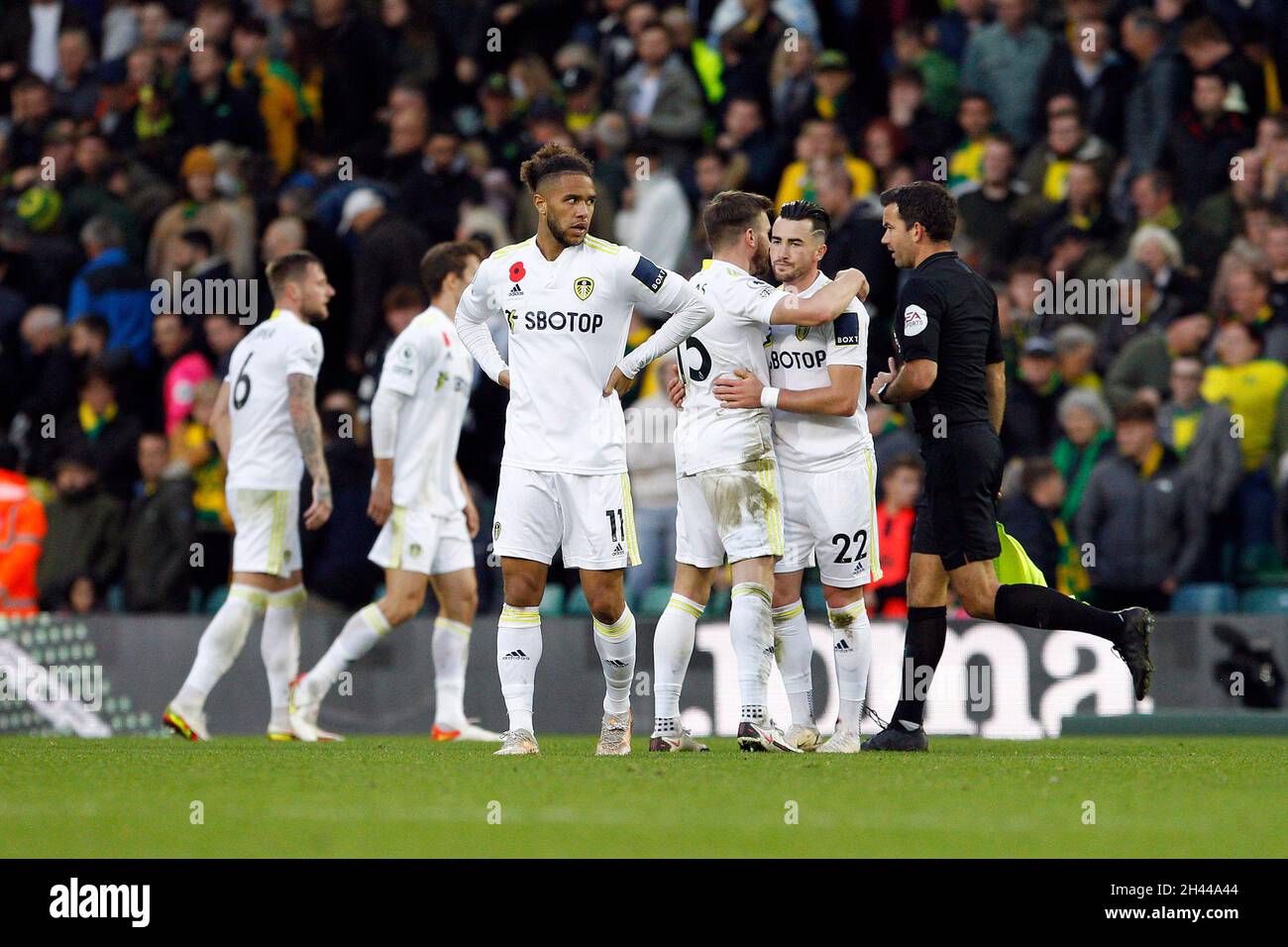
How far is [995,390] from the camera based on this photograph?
9.18 meters

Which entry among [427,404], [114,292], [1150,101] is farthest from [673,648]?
[114,292]

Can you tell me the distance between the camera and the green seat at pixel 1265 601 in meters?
12.9

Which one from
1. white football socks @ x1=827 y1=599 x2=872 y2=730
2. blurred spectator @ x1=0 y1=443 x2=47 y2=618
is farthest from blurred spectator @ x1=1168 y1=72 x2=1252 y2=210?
blurred spectator @ x1=0 y1=443 x2=47 y2=618

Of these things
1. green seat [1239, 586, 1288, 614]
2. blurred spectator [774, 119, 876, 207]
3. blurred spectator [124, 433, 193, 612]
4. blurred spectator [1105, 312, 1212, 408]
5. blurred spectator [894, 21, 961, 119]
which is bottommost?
green seat [1239, 586, 1288, 614]

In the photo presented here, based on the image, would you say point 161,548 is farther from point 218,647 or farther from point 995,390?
point 995,390

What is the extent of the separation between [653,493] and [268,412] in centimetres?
396

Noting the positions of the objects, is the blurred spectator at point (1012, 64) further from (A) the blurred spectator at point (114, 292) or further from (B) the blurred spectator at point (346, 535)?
(A) the blurred spectator at point (114, 292)

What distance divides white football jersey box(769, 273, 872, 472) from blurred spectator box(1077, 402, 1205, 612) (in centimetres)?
444

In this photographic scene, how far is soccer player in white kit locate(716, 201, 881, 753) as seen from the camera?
891 cm

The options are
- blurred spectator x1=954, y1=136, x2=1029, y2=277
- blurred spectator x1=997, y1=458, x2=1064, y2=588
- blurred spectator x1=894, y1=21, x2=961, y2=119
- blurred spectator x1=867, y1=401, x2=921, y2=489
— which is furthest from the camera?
blurred spectator x1=894, y1=21, x2=961, y2=119

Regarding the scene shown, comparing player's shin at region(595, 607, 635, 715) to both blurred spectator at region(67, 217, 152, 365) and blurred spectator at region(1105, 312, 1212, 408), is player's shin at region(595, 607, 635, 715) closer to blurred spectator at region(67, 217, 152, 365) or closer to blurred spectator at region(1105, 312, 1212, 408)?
→ blurred spectator at region(1105, 312, 1212, 408)

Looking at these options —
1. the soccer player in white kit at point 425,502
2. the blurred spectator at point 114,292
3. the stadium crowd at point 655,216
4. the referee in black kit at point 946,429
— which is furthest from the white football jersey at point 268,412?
the blurred spectator at point 114,292

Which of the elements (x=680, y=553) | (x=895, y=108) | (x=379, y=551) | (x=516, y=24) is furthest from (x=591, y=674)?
(x=516, y=24)

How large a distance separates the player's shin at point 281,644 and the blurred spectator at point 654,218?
17.7 feet
